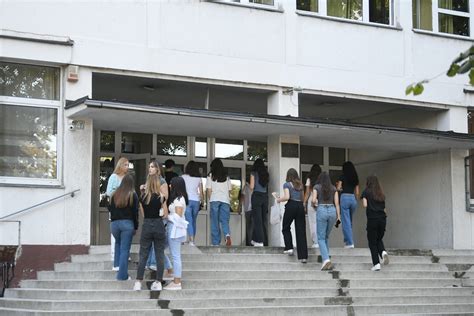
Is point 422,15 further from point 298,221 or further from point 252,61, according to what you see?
point 298,221

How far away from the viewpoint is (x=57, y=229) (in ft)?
47.6

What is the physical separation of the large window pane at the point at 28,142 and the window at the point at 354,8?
19.7ft

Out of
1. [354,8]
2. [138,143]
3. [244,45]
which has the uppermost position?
[354,8]

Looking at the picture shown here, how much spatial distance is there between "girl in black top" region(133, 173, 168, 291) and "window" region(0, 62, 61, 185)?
298 centimetres

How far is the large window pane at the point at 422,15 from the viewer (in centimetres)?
1912

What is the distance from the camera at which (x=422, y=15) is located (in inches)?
755

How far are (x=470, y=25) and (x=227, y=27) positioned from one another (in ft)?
21.5

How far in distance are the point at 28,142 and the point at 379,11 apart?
8447 mm

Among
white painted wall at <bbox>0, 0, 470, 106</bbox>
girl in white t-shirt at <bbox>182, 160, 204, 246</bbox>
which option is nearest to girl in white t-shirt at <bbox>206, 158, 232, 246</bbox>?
girl in white t-shirt at <bbox>182, 160, 204, 246</bbox>

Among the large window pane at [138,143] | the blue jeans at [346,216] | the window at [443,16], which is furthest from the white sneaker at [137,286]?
the window at [443,16]

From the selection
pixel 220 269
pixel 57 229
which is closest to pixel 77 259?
pixel 57 229

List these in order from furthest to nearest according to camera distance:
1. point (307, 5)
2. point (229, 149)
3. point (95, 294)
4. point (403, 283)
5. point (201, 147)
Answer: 1. point (229, 149)
2. point (201, 147)
3. point (307, 5)
4. point (403, 283)
5. point (95, 294)

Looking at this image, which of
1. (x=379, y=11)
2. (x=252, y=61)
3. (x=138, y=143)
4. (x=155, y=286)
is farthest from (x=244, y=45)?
(x=155, y=286)

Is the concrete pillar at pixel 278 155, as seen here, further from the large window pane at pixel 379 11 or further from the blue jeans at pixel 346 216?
the large window pane at pixel 379 11
